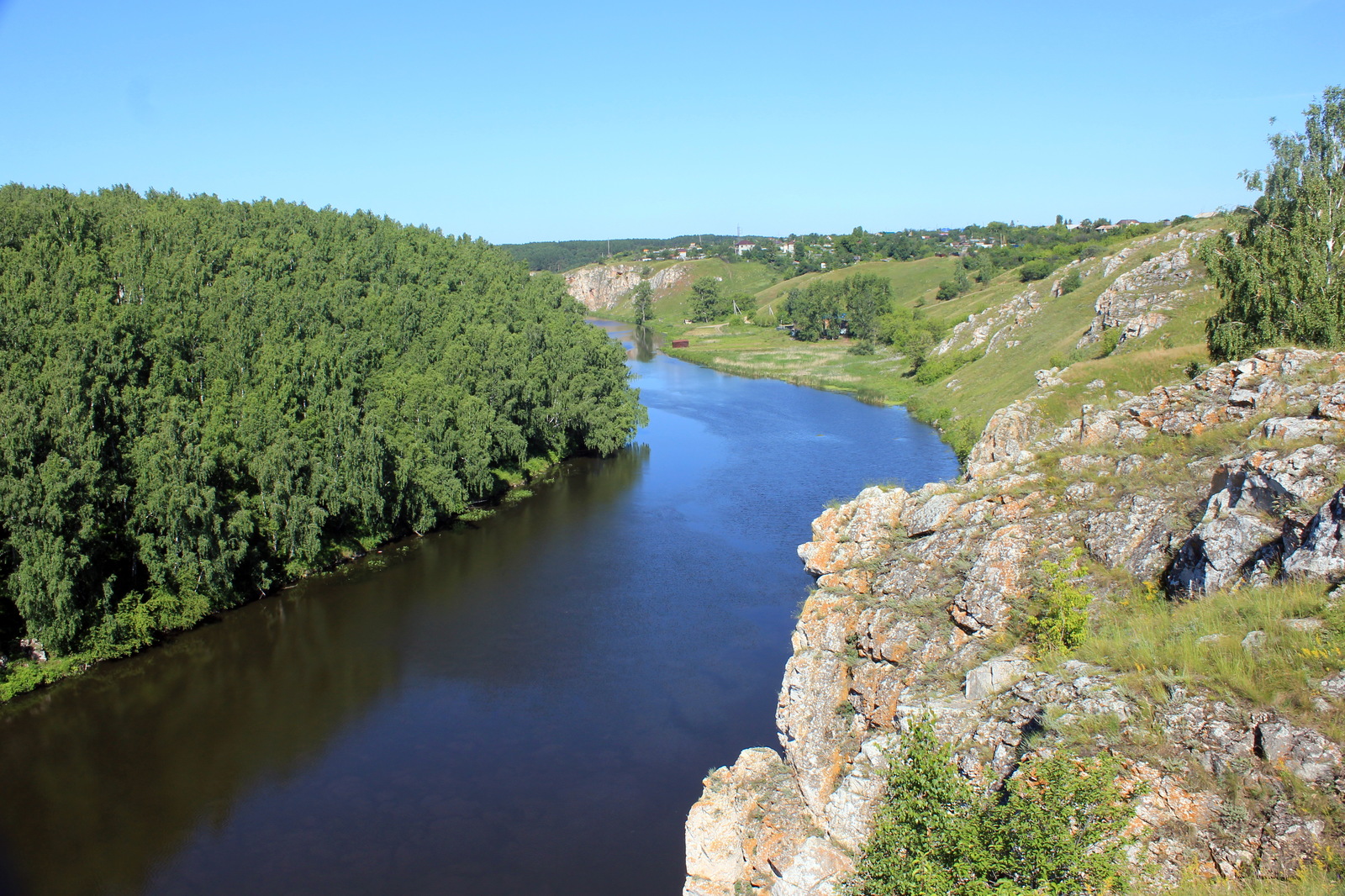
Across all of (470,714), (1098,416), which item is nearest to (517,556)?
(470,714)

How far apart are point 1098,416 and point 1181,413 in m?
1.69

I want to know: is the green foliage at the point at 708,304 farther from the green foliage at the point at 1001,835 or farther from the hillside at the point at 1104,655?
the green foliage at the point at 1001,835

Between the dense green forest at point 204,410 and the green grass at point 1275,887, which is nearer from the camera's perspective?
the green grass at point 1275,887

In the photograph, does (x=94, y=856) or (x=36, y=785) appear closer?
(x=94, y=856)

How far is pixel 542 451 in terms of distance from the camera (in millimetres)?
53406

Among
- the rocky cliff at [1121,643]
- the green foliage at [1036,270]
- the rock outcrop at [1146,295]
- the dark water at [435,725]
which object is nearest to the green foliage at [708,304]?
the green foliage at [1036,270]

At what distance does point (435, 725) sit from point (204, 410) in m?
16.2

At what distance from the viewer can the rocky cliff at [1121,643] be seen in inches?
Result: 362

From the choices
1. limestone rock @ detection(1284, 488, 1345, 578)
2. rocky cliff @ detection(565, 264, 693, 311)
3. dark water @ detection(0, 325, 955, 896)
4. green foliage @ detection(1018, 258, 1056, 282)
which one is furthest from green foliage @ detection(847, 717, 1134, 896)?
rocky cliff @ detection(565, 264, 693, 311)

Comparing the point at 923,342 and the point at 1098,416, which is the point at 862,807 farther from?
the point at 923,342

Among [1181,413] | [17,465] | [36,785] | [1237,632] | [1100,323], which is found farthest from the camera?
[1100,323]

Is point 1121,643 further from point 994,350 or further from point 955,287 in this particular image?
point 955,287

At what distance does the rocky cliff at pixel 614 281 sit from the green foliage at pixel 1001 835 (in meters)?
160

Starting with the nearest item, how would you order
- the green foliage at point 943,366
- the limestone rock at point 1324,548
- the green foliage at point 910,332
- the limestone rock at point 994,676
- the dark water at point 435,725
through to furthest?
1. the limestone rock at point 1324,548
2. the limestone rock at point 994,676
3. the dark water at point 435,725
4. the green foliage at point 943,366
5. the green foliage at point 910,332
